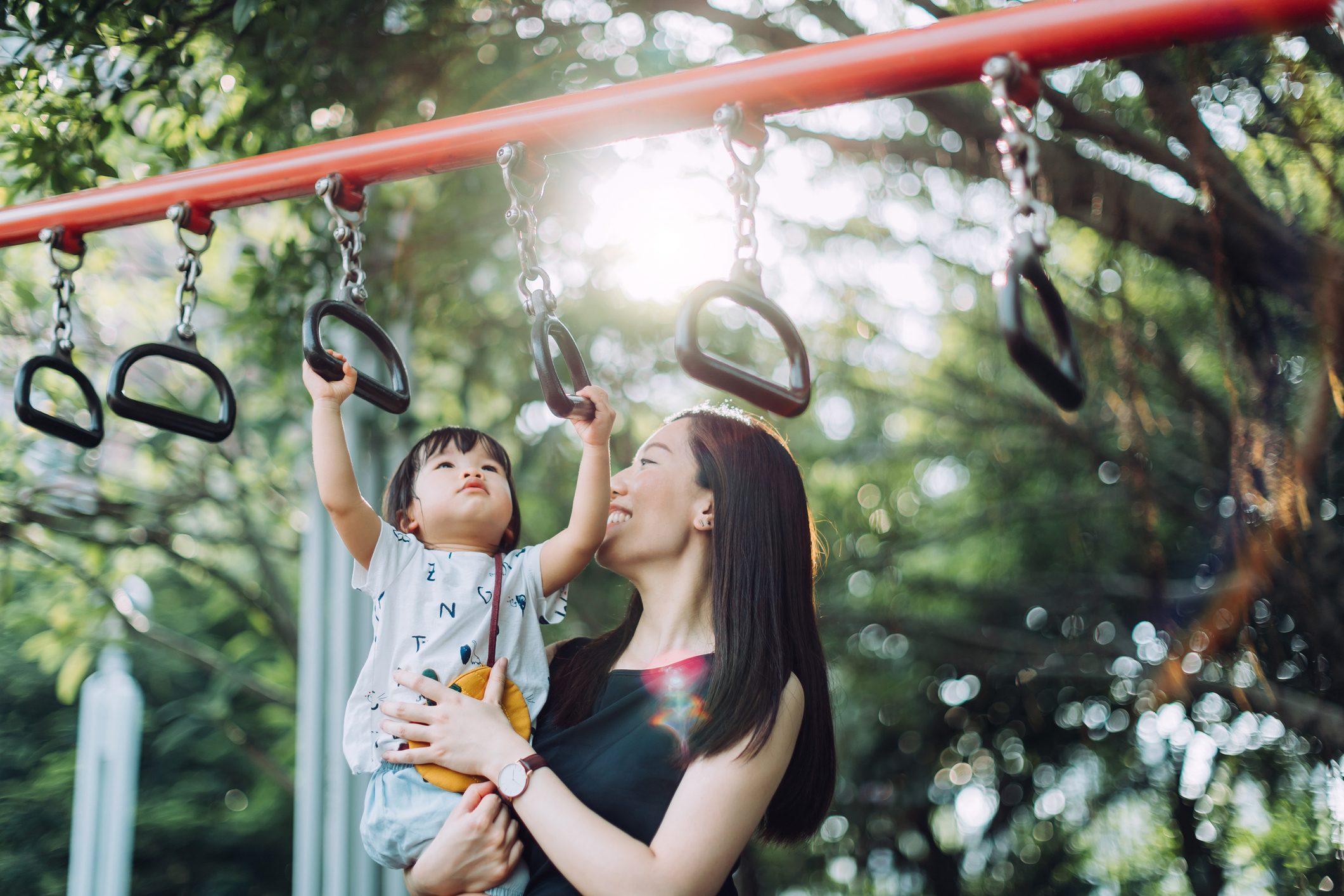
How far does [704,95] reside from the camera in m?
1.32

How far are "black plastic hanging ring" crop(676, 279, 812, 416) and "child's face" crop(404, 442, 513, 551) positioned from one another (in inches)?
19.7

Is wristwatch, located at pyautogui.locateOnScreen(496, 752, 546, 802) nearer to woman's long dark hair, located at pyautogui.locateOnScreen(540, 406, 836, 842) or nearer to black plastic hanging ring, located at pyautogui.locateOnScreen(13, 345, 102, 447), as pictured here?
woman's long dark hair, located at pyautogui.locateOnScreen(540, 406, 836, 842)

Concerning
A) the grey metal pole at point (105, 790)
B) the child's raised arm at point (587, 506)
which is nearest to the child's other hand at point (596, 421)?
the child's raised arm at point (587, 506)

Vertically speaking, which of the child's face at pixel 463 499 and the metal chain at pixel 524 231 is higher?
the metal chain at pixel 524 231

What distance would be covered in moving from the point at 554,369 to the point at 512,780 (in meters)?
0.52

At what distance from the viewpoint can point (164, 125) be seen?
2.33 metres

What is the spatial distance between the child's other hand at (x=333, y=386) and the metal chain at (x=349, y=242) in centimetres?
10

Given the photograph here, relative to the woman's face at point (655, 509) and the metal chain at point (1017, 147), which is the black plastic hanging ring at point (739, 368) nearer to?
the metal chain at point (1017, 147)

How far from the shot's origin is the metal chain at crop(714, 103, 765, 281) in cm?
121

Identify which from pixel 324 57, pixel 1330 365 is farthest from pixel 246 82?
pixel 1330 365

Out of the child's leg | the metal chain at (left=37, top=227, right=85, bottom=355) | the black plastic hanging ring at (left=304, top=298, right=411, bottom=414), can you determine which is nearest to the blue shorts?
the child's leg

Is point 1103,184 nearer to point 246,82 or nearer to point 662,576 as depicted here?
point 662,576

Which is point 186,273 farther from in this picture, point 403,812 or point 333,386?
point 403,812

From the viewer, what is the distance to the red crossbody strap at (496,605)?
1.51 metres
